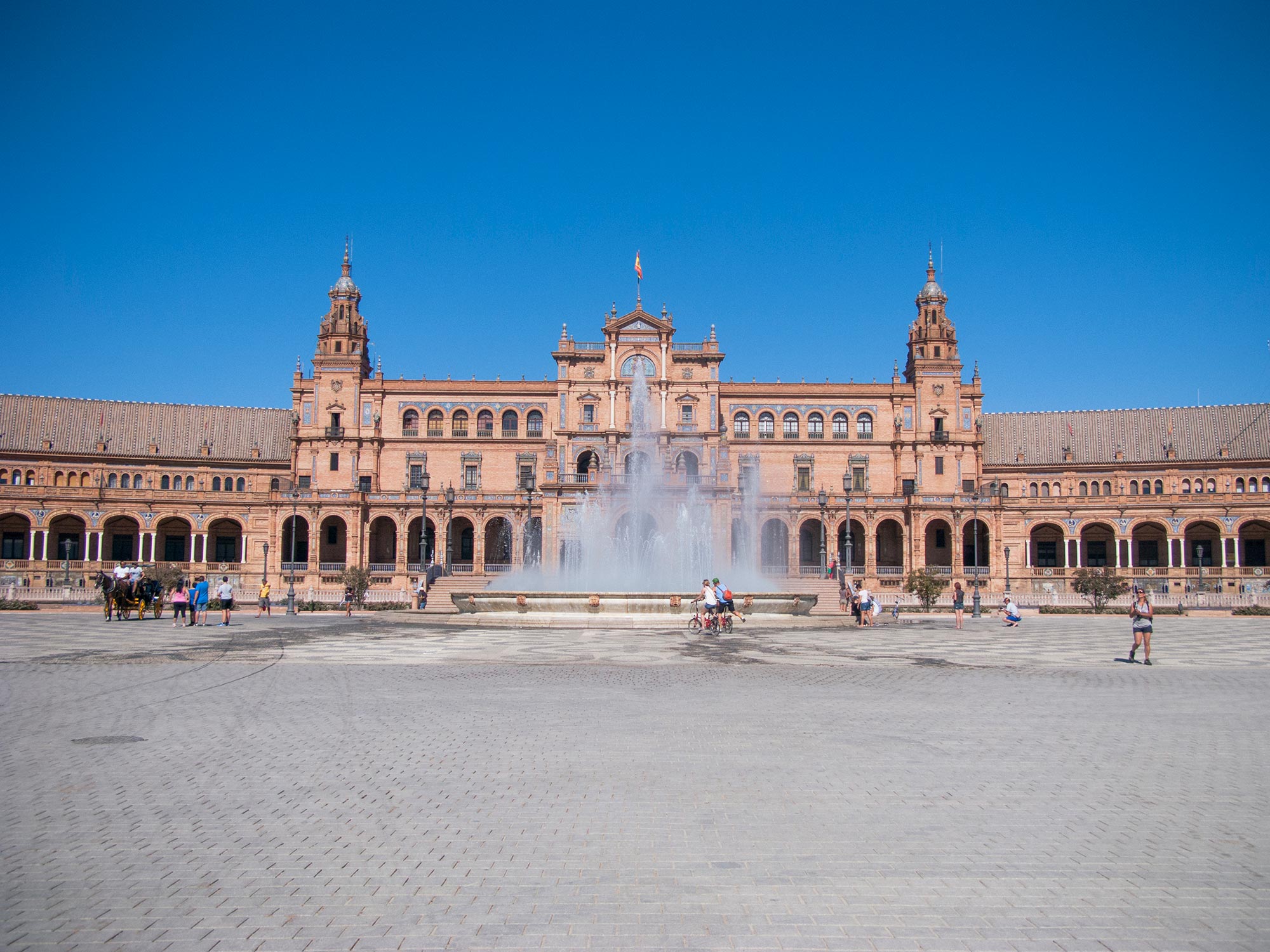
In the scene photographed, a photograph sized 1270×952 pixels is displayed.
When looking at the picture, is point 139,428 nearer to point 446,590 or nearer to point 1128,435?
point 446,590

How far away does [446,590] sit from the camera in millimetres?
42906

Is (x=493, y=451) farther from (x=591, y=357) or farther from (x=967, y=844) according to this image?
(x=967, y=844)

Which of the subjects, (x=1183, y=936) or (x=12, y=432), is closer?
(x=1183, y=936)

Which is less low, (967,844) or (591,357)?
(591,357)

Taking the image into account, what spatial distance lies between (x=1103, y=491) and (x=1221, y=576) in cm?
1222

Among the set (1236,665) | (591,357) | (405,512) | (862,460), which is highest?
(591,357)

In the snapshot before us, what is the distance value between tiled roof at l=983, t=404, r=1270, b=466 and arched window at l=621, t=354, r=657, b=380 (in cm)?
2983

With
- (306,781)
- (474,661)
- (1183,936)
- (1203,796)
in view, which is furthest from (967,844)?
(474,661)

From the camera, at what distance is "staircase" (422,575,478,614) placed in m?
39.4

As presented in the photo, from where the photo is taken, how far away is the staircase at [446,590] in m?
39.4

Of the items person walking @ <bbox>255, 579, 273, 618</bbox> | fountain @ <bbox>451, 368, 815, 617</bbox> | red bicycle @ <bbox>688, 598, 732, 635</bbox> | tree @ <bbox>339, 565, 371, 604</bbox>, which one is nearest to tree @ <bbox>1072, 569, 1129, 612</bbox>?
fountain @ <bbox>451, 368, 815, 617</bbox>

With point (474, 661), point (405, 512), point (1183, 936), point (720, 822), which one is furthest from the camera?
point (405, 512)

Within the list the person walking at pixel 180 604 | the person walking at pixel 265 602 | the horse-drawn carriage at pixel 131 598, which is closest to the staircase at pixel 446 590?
the person walking at pixel 265 602

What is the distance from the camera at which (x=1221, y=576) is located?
5975 centimetres
